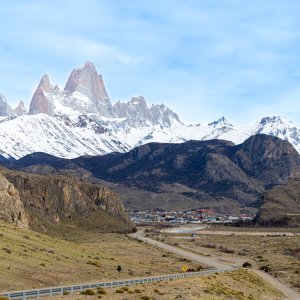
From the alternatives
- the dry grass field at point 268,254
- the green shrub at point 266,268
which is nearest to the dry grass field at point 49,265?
the green shrub at point 266,268

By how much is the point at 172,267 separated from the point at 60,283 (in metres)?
43.3

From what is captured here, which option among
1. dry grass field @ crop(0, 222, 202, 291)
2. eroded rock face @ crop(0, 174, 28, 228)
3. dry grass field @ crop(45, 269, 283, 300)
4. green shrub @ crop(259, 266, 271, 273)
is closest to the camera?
dry grass field @ crop(45, 269, 283, 300)

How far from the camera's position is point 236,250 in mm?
166750

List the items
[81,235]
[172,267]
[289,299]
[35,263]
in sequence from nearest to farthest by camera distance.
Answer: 1. [35,263]
2. [289,299]
3. [172,267]
4. [81,235]

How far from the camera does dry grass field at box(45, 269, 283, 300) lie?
52906 millimetres

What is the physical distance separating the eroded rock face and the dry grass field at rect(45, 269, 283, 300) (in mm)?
58059

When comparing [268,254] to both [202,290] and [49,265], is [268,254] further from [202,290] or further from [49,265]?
[202,290]

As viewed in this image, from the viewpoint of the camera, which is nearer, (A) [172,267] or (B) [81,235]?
(A) [172,267]

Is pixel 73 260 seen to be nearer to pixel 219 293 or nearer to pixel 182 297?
pixel 219 293

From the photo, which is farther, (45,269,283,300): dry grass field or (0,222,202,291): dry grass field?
(0,222,202,291): dry grass field

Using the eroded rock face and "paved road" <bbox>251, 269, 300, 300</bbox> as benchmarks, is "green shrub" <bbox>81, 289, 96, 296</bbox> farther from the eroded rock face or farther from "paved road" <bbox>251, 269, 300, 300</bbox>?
the eroded rock face

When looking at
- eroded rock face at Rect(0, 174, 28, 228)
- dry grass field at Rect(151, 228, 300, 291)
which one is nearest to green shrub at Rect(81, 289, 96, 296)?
dry grass field at Rect(151, 228, 300, 291)

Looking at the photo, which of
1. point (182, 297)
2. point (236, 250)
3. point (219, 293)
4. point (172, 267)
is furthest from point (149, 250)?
point (182, 297)

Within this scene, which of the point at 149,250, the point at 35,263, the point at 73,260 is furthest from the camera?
the point at 149,250
